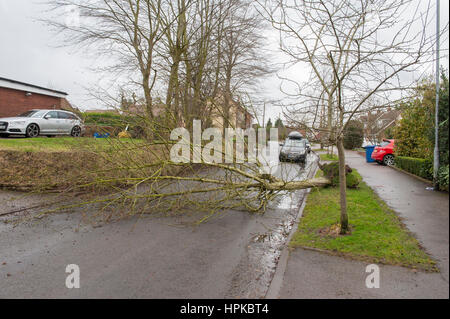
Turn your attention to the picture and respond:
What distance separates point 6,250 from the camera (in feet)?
17.9

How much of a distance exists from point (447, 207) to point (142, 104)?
8708mm

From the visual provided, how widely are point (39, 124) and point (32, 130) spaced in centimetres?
44

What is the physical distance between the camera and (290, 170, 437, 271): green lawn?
15.1ft

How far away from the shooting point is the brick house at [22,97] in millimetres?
19734

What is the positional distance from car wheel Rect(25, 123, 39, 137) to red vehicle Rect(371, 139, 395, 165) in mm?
18847

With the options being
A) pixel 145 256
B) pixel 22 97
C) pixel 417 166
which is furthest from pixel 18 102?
pixel 417 166

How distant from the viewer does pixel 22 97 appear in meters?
21.0

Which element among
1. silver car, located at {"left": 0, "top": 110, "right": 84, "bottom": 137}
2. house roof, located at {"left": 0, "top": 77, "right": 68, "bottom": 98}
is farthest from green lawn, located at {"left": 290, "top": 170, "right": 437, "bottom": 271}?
house roof, located at {"left": 0, "top": 77, "right": 68, "bottom": 98}

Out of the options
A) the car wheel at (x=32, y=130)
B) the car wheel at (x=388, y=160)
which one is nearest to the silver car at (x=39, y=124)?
the car wheel at (x=32, y=130)

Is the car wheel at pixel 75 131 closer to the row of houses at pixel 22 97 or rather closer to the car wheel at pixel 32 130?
the car wheel at pixel 32 130

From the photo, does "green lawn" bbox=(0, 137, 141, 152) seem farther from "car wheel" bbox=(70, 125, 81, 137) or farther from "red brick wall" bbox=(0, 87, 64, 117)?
"red brick wall" bbox=(0, 87, 64, 117)

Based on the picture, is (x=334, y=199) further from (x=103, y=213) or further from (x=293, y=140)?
(x=293, y=140)

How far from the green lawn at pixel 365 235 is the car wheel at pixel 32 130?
13.7 meters
